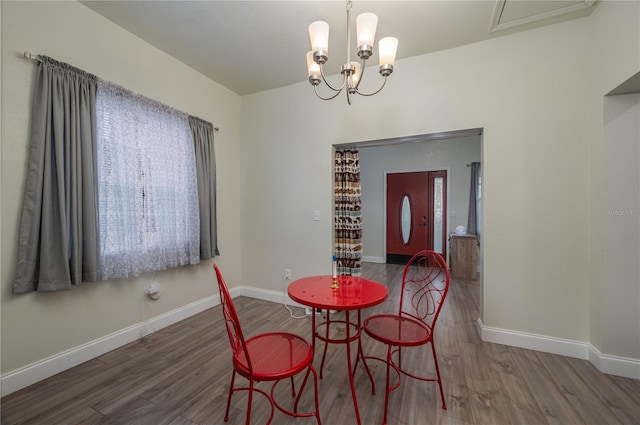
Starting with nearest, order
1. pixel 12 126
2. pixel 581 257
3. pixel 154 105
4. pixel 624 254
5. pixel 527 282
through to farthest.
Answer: pixel 12 126 → pixel 624 254 → pixel 581 257 → pixel 527 282 → pixel 154 105

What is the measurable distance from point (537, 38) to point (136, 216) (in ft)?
12.9

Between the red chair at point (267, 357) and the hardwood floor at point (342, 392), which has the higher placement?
the red chair at point (267, 357)

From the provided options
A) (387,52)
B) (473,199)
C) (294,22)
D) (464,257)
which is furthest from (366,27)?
(473,199)

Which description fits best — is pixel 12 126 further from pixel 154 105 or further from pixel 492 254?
pixel 492 254

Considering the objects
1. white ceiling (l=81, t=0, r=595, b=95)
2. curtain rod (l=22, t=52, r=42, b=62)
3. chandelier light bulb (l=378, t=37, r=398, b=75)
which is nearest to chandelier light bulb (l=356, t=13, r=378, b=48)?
chandelier light bulb (l=378, t=37, r=398, b=75)

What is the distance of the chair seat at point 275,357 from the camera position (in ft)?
3.99

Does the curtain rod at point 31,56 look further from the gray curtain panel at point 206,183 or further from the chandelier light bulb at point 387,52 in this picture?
the chandelier light bulb at point 387,52

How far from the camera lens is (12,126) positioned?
5.57 feet

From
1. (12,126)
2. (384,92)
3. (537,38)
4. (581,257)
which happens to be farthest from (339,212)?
(12,126)

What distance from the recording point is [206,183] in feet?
9.88

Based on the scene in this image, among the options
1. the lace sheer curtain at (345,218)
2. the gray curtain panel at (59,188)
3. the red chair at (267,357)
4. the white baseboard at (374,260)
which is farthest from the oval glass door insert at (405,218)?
the gray curtain panel at (59,188)

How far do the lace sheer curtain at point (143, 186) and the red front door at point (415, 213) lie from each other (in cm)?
430

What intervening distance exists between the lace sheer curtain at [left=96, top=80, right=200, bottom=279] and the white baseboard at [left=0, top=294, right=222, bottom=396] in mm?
550

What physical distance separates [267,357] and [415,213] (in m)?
5.03
